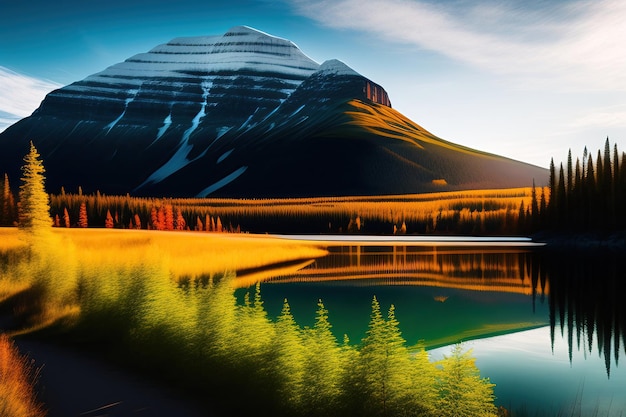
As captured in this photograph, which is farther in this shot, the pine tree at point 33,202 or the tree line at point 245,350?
the pine tree at point 33,202

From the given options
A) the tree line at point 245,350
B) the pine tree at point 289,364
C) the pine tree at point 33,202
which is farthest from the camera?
the pine tree at point 33,202

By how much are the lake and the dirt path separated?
13726 mm

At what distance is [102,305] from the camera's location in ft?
102

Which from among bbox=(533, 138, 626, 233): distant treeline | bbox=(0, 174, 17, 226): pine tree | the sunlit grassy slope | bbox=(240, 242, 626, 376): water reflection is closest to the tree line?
the sunlit grassy slope

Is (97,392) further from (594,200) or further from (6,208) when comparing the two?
(594,200)

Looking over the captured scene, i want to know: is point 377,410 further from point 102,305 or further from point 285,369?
point 102,305

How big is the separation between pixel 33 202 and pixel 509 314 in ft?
132

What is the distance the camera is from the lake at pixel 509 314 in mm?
26656

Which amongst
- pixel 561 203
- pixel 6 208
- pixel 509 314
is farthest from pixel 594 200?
pixel 6 208

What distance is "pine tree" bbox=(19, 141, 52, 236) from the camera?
45.7 m

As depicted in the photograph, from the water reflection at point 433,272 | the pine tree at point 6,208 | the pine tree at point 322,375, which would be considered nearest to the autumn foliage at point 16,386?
the pine tree at point 322,375

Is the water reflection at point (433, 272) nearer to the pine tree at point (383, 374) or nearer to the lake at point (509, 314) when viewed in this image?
the lake at point (509, 314)

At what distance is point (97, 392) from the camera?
821 inches

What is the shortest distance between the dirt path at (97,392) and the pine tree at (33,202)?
2286cm
